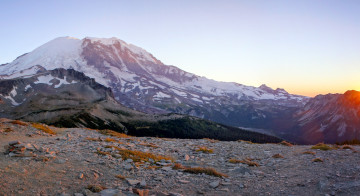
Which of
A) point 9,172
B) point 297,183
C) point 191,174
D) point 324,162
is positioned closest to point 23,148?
point 9,172

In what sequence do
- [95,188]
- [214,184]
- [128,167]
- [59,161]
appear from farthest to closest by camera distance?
[128,167] → [59,161] → [214,184] → [95,188]

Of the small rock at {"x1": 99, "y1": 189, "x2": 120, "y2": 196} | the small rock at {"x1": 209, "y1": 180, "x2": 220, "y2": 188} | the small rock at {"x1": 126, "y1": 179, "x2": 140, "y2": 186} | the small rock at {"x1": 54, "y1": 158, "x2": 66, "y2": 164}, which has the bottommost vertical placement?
the small rock at {"x1": 209, "y1": 180, "x2": 220, "y2": 188}

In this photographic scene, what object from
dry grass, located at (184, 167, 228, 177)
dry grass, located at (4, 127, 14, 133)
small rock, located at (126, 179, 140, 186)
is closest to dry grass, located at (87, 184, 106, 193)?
small rock, located at (126, 179, 140, 186)

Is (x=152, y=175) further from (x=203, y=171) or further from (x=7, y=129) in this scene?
(x=7, y=129)

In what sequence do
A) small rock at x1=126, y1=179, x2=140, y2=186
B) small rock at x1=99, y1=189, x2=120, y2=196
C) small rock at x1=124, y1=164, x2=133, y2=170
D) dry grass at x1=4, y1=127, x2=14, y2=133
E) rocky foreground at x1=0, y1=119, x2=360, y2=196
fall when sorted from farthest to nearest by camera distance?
dry grass at x1=4, y1=127, x2=14, y2=133
small rock at x1=124, y1=164, x2=133, y2=170
small rock at x1=126, y1=179, x2=140, y2=186
rocky foreground at x1=0, y1=119, x2=360, y2=196
small rock at x1=99, y1=189, x2=120, y2=196

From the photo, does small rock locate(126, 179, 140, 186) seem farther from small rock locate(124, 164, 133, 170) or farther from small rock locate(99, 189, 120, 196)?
small rock locate(124, 164, 133, 170)

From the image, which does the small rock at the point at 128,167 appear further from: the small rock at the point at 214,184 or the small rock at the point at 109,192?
the small rock at the point at 214,184

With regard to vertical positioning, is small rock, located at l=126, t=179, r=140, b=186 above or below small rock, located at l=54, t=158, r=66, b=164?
below

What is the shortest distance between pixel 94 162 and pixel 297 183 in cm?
1241

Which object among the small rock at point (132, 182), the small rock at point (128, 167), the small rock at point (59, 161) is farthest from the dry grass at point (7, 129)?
the small rock at point (132, 182)

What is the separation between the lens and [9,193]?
32.4 feet

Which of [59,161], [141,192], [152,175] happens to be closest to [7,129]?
[59,161]

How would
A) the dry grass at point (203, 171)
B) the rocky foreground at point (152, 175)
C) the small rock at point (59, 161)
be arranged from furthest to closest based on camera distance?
the dry grass at point (203, 171), the small rock at point (59, 161), the rocky foreground at point (152, 175)

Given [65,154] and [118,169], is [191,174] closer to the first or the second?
[118,169]
